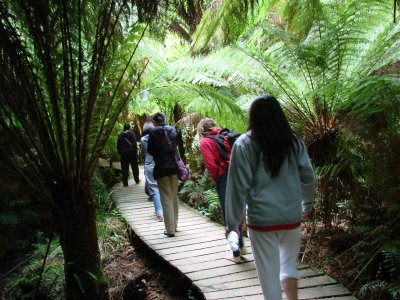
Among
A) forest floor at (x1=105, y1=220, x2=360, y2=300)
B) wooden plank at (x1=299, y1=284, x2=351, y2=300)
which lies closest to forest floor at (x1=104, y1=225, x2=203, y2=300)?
forest floor at (x1=105, y1=220, x2=360, y2=300)

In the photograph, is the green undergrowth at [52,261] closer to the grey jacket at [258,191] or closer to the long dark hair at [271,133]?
the grey jacket at [258,191]

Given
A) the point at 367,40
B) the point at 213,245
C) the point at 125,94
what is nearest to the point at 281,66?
the point at 367,40

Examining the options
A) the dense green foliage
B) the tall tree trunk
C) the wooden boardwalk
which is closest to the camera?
the dense green foliage

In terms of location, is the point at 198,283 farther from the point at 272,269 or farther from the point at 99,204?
the point at 99,204

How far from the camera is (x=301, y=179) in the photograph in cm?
233

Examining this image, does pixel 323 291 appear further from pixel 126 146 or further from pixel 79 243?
pixel 126 146

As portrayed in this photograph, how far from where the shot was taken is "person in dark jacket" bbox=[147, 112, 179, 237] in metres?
4.64

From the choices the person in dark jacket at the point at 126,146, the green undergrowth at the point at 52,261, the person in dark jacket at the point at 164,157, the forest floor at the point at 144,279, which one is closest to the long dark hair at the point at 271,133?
the forest floor at the point at 144,279

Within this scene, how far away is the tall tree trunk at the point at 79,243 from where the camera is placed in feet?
10.7

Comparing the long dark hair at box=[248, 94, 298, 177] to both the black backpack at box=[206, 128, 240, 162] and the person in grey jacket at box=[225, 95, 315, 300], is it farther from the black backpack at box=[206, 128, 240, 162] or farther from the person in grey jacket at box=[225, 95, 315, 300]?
the black backpack at box=[206, 128, 240, 162]

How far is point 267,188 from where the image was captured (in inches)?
84.7

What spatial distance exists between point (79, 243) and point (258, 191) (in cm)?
192

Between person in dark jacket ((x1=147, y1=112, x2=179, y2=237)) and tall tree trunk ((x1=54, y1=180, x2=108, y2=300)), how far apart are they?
1.36m

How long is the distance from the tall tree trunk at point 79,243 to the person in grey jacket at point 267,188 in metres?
1.64
